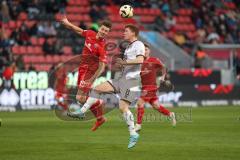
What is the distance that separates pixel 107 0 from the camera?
39.4 metres

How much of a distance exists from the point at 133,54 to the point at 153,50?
22.2 m

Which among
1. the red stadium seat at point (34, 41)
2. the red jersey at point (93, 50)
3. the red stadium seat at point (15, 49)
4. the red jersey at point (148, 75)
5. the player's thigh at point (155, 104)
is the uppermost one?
the red stadium seat at point (34, 41)

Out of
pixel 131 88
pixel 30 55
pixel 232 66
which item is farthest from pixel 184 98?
pixel 131 88

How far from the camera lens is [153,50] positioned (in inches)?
1439

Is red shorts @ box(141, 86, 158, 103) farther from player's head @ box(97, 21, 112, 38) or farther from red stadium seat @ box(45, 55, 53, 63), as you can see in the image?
red stadium seat @ box(45, 55, 53, 63)

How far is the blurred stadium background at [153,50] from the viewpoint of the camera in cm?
2630

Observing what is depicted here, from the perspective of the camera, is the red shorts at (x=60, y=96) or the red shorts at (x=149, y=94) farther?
the red shorts at (x=60, y=96)

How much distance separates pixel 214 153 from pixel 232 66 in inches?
915

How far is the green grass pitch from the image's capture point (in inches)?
510

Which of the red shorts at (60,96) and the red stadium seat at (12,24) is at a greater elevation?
the red stadium seat at (12,24)

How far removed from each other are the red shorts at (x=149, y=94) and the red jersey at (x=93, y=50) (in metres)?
2.00

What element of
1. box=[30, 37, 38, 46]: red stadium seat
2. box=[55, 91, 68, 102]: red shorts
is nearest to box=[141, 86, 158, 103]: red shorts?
box=[55, 91, 68, 102]: red shorts

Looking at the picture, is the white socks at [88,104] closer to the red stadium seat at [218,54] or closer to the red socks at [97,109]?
the red socks at [97,109]

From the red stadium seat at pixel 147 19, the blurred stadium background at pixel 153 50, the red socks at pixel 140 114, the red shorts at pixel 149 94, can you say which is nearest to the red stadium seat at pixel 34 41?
the blurred stadium background at pixel 153 50
